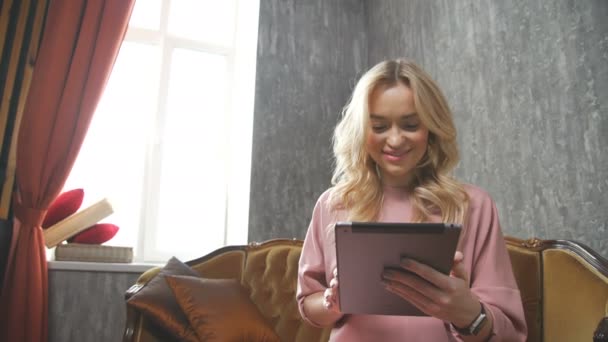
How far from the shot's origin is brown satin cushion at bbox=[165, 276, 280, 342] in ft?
5.48

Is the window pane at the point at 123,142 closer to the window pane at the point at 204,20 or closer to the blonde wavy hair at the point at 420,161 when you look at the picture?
the window pane at the point at 204,20

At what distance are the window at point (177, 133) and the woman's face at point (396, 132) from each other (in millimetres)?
1871

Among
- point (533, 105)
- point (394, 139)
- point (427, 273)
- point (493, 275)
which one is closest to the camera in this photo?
point (427, 273)

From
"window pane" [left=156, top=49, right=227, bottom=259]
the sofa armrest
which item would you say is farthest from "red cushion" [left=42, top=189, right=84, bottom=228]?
the sofa armrest

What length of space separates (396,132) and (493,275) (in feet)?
1.21

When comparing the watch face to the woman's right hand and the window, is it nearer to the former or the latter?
the woman's right hand

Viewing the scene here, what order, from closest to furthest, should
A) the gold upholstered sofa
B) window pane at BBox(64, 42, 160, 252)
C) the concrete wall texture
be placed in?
1. the gold upholstered sofa
2. the concrete wall texture
3. window pane at BBox(64, 42, 160, 252)

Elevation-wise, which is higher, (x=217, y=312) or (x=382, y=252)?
(x=382, y=252)

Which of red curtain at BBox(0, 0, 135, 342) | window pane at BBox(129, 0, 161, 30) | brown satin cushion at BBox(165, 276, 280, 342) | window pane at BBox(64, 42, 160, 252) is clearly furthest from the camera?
window pane at BBox(129, 0, 161, 30)

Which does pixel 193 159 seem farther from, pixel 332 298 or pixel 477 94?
pixel 332 298

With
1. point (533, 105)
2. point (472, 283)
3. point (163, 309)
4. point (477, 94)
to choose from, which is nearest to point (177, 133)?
point (163, 309)

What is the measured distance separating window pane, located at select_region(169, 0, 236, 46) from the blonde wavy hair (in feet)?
7.71

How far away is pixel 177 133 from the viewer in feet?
10.0

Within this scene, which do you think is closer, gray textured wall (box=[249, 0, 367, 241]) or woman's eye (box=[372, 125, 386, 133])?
woman's eye (box=[372, 125, 386, 133])
